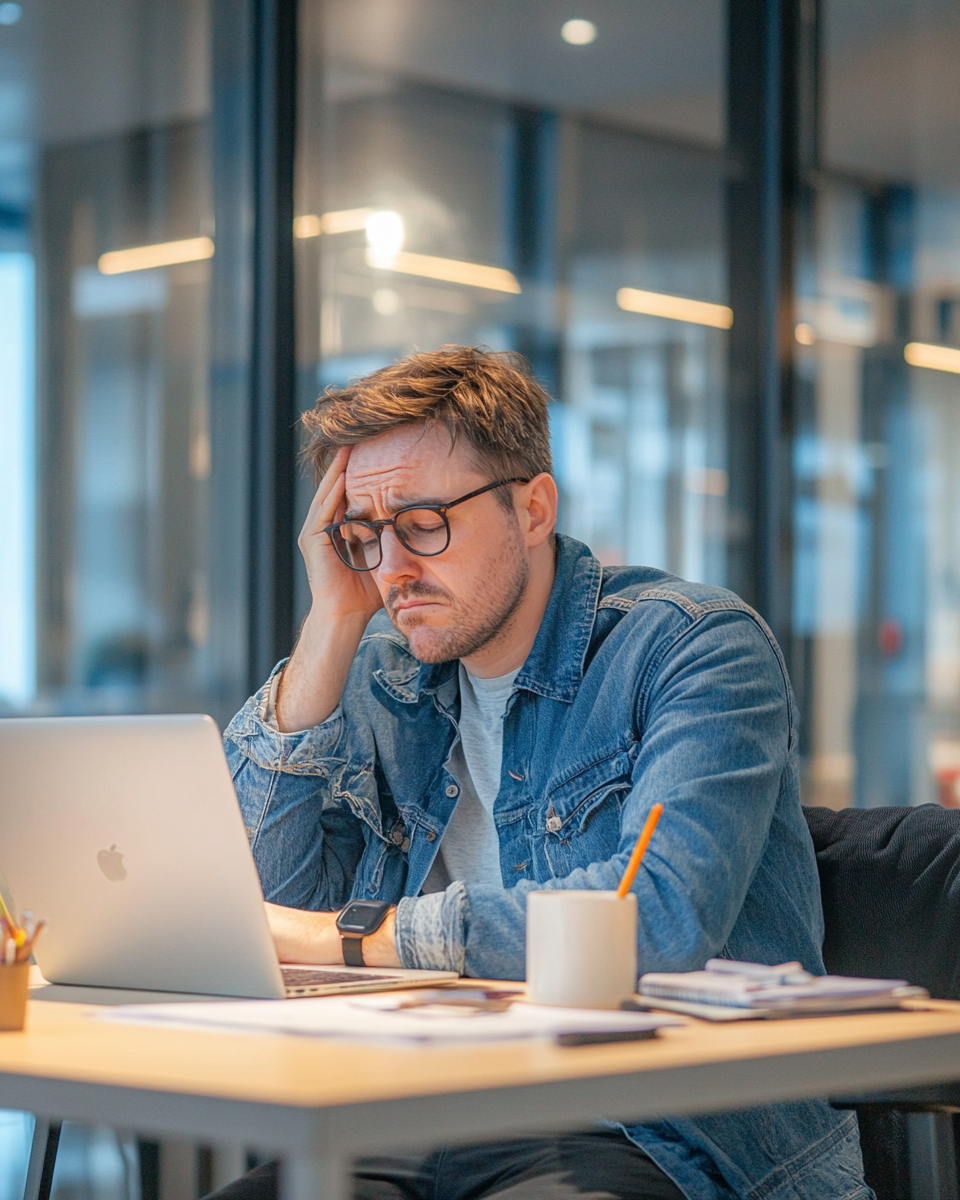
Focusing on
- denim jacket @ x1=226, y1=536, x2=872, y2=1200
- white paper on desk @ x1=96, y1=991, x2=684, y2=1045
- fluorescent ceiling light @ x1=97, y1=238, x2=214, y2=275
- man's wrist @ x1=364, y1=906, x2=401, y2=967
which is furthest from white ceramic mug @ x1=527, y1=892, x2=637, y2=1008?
fluorescent ceiling light @ x1=97, y1=238, x2=214, y2=275

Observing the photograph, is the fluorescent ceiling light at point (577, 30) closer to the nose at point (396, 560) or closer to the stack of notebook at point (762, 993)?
the nose at point (396, 560)

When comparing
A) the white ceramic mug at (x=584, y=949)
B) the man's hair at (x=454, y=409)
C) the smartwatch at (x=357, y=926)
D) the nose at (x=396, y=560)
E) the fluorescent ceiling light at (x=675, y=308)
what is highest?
the fluorescent ceiling light at (x=675, y=308)

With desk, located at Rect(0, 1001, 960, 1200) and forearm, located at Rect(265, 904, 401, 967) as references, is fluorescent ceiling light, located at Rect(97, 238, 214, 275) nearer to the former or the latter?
forearm, located at Rect(265, 904, 401, 967)

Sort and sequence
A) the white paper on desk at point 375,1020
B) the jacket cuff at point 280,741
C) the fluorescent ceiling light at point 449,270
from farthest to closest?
1. the fluorescent ceiling light at point 449,270
2. the jacket cuff at point 280,741
3. the white paper on desk at point 375,1020

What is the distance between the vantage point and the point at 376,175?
11.3 feet

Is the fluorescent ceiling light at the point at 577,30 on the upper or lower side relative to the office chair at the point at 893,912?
upper

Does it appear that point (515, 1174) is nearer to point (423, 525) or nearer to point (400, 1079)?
point (400, 1079)

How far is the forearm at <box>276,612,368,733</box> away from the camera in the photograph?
1939 millimetres

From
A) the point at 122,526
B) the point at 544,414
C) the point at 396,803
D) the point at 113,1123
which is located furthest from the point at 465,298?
the point at 113,1123

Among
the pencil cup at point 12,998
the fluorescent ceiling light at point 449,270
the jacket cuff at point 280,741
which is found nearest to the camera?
the pencil cup at point 12,998

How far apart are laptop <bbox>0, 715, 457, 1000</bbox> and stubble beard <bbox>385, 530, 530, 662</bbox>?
0.46 metres

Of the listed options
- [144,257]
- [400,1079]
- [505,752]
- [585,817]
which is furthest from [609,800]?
[144,257]

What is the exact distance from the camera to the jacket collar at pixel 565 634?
179 cm

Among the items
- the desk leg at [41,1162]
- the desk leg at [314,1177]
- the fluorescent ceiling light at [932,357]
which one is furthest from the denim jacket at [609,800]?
the fluorescent ceiling light at [932,357]
